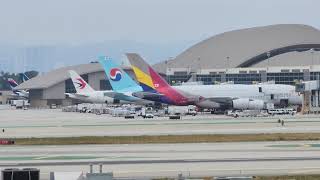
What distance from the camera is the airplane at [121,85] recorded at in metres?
144

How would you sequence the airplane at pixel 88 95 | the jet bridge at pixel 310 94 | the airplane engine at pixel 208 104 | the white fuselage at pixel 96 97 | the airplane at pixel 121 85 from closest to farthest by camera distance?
the airplane engine at pixel 208 104 → the jet bridge at pixel 310 94 → the airplane at pixel 121 85 → the white fuselage at pixel 96 97 → the airplane at pixel 88 95

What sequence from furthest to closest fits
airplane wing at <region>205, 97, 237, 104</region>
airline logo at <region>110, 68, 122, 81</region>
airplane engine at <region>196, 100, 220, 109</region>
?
airline logo at <region>110, 68, 122, 81</region> → airplane engine at <region>196, 100, 220, 109</region> → airplane wing at <region>205, 97, 237, 104</region>

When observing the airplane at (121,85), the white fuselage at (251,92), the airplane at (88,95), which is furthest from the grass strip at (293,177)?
the airplane at (88,95)

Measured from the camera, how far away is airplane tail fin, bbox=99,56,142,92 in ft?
489

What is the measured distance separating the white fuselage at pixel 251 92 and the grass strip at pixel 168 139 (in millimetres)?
66570

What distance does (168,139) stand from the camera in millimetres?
66938

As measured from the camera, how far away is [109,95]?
Answer: 491 ft

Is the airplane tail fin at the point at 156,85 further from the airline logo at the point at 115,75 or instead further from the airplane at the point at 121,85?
the airline logo at the point at 115,75

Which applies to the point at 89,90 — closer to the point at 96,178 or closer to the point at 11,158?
the point at 11,158

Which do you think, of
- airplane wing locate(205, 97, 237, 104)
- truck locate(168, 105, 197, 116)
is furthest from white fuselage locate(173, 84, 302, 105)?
truck locate(168, 105, 197, 116)

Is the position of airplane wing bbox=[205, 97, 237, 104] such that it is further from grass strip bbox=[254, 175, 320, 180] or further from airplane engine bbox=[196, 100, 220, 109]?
grass strip bbox=[254, 175, 320, 180]

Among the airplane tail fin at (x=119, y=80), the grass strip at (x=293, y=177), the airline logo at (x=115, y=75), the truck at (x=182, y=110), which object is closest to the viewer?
the grass strip at (x=293, y=177)

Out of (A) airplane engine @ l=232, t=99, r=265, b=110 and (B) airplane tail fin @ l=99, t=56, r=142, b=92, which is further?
(B) airplane tail fin @ l=99, t=56, r=142, b=92

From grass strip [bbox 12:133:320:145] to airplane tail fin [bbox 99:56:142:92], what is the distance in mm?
74948
